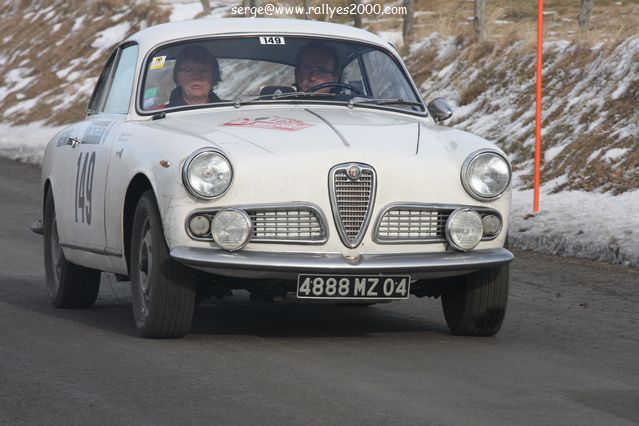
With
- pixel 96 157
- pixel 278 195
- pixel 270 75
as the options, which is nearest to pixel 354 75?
pixel 270 75

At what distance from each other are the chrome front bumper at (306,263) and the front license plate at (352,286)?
0.15 feet

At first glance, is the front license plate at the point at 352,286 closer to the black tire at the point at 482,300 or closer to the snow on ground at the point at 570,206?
the black tire at the point at 482,300

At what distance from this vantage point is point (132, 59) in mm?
8969

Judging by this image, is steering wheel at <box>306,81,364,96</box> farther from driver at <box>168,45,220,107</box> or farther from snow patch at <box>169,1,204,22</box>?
snow patch at <box>169,1,204,22</box>

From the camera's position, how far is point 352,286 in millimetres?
7188

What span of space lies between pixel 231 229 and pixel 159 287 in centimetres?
48

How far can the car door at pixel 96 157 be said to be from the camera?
8383 mm

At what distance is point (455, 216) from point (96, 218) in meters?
2.19

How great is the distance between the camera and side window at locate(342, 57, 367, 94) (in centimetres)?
885

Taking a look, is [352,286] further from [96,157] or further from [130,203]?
[96,157]

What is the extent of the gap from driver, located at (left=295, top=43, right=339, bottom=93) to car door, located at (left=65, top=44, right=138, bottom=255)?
974 mm

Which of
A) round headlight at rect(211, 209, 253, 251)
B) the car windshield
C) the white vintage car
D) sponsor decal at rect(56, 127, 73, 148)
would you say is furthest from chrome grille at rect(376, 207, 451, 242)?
sponsor decal at rect(56, 127, 73, 148)

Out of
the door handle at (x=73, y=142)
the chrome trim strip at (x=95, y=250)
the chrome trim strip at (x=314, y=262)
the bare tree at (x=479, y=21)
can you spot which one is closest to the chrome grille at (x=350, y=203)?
the chrome trim strip at (x=314, y=262)

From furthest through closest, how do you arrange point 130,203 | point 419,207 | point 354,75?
point 354,75 < point 130,203 < point 419,207
